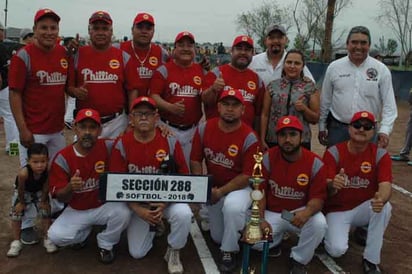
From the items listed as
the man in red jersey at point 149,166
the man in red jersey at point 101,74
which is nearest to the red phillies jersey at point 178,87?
the man in red jersey at point 101,74

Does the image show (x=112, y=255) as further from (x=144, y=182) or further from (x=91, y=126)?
(x=91, y=126)

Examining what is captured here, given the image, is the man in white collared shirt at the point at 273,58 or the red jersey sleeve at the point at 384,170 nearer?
the red jersey sleeve at the point at 384,170

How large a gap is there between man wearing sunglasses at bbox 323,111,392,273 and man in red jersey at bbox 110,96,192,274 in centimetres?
148

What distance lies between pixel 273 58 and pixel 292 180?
1.65 m

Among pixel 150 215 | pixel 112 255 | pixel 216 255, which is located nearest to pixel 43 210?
pixel 112 255

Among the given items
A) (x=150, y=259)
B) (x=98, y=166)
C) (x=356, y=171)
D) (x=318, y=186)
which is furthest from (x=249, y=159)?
(x=98, y=166)

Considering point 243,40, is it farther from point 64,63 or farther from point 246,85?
point 64,63

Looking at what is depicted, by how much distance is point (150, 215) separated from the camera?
13.2ft

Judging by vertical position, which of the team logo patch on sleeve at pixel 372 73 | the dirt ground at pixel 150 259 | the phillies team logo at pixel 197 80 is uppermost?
the team logo patch on sleeve at pixel 372 73

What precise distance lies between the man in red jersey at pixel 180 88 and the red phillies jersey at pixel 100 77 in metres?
0.41

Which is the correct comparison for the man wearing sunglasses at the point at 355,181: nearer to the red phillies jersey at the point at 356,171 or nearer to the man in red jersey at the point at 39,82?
the red phillies jersey at the point at 356,171

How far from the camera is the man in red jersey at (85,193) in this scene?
4.16 metres

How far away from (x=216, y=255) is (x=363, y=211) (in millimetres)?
1579

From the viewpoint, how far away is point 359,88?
489cm
